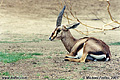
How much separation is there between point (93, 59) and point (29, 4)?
23.6 metres

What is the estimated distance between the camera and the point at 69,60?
773cm

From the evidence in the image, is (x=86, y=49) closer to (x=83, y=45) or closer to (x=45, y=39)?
(x=83, y=45)

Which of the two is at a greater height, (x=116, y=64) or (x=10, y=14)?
(x=116, y=64)

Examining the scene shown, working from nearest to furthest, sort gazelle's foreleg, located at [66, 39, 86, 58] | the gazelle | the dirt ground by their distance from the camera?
the dirt ground → the gazelle → gazelle's foreleg, located at [66, 39, 86, 58]

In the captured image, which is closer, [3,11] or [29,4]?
[3,11]

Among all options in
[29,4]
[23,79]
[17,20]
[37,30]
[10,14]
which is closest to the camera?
[23,79]

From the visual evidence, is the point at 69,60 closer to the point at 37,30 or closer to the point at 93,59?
the point at 93,59

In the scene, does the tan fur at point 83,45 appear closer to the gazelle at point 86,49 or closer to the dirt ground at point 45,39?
the gazelle at point 86,49

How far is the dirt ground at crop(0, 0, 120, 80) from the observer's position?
6254 millimetres

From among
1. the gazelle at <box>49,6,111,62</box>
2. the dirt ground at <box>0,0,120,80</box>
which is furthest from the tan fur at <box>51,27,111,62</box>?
the dirt ground at <box>0,0,120,80</box>

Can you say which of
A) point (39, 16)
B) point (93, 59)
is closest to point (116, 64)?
point (93, 59)

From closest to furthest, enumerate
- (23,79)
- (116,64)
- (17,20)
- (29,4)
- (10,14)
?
(23,79)
(116,64)
(17,20)
(10,14)
(29,4)

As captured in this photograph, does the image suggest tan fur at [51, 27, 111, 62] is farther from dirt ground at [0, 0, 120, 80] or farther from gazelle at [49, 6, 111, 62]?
dirt ground at [0, 0, 120, 80]

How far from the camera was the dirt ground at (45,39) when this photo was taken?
246 inches
